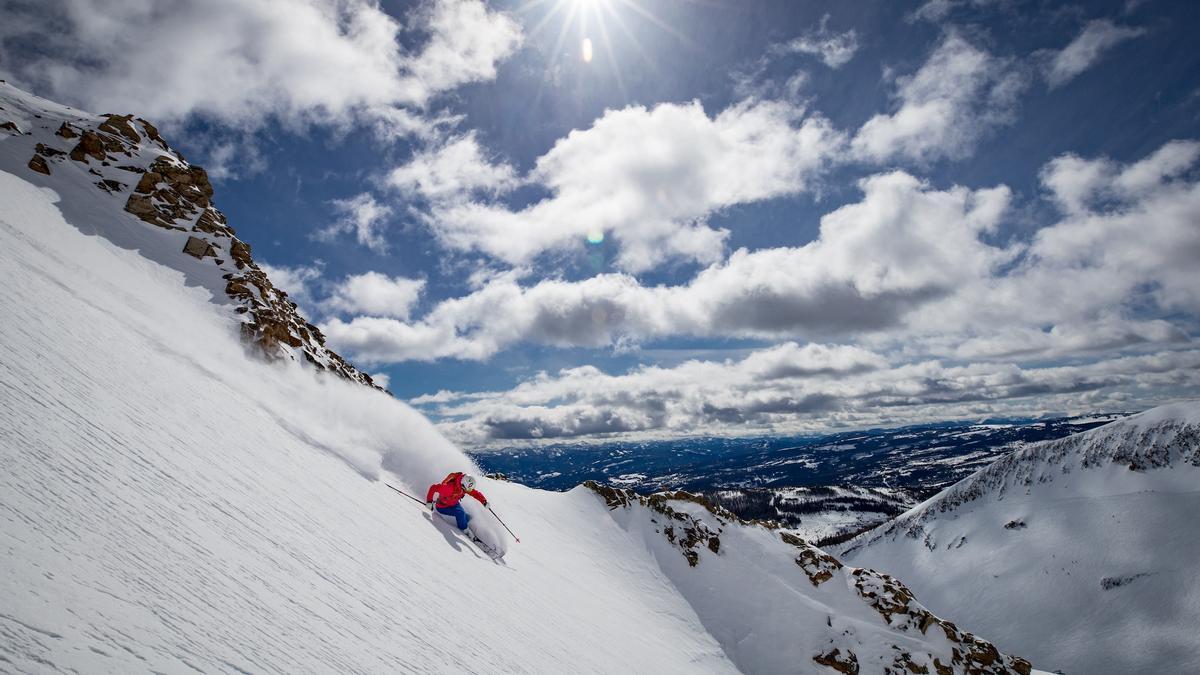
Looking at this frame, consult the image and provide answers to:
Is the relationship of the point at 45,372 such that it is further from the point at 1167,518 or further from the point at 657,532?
the point at 1167,518

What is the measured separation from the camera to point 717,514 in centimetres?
4228

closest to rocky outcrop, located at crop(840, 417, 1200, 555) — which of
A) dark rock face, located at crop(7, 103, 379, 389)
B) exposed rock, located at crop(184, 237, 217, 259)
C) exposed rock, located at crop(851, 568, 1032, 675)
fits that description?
exposed rock, located at crop(851, 568, 1032, 675)

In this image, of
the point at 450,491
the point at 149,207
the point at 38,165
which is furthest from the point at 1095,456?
the point at 38,165

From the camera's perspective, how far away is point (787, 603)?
35500 millimetres

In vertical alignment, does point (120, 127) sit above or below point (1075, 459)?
below

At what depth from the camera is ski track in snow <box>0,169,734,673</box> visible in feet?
17.8

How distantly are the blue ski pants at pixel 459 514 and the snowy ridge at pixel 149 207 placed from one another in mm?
16457

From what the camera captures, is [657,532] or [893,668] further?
[657,532]

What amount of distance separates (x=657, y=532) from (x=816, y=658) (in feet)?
45.5

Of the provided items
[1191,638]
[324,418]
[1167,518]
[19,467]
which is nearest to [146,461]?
[19,467]

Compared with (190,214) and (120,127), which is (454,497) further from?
(120,127)

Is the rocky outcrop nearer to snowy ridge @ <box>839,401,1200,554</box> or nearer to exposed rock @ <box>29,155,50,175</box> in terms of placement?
snowy ridge @ <box>839,401,1200,554</box>

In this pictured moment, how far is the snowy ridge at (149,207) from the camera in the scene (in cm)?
3125

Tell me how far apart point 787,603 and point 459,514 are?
28068mm
